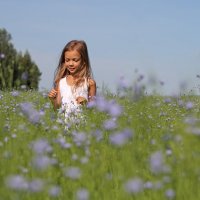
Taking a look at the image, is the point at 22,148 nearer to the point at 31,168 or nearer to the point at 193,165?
the point at 31,168

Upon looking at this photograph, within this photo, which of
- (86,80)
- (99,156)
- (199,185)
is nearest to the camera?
(199,185)

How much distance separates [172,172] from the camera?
2781mm

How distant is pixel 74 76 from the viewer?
18.8ft

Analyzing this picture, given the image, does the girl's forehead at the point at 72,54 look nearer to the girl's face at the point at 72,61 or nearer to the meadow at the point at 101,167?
the girl's face at the point at 72,61

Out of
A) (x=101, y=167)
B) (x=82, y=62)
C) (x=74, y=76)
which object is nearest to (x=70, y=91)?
(x=74, y=76)

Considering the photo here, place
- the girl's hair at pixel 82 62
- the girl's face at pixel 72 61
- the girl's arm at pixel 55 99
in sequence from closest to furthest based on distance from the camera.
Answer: the girl's arm at pixel 55 99
the girl's face at pixel 72 61
the girl's hair at pixel 82 62

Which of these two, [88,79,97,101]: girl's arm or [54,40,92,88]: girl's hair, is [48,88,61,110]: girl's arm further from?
[88,79,97,101]: girl's arm

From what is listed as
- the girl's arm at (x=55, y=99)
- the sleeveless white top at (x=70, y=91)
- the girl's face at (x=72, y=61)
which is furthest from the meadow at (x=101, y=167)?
the sleeveless white top at (x=70, y=91)

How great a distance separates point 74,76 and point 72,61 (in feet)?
0.75

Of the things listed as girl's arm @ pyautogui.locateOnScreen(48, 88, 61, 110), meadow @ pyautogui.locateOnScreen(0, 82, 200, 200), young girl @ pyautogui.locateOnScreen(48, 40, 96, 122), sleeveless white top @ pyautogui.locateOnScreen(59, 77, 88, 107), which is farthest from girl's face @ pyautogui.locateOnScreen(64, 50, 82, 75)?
meadow @ pyautogui.locateOnScreen(0, 82, 200, 200)

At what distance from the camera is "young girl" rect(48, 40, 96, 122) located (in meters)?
5.61

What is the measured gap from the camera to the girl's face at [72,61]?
219 inches

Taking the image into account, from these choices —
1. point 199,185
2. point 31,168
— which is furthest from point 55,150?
point 199,185

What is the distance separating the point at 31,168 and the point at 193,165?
0.99 m
